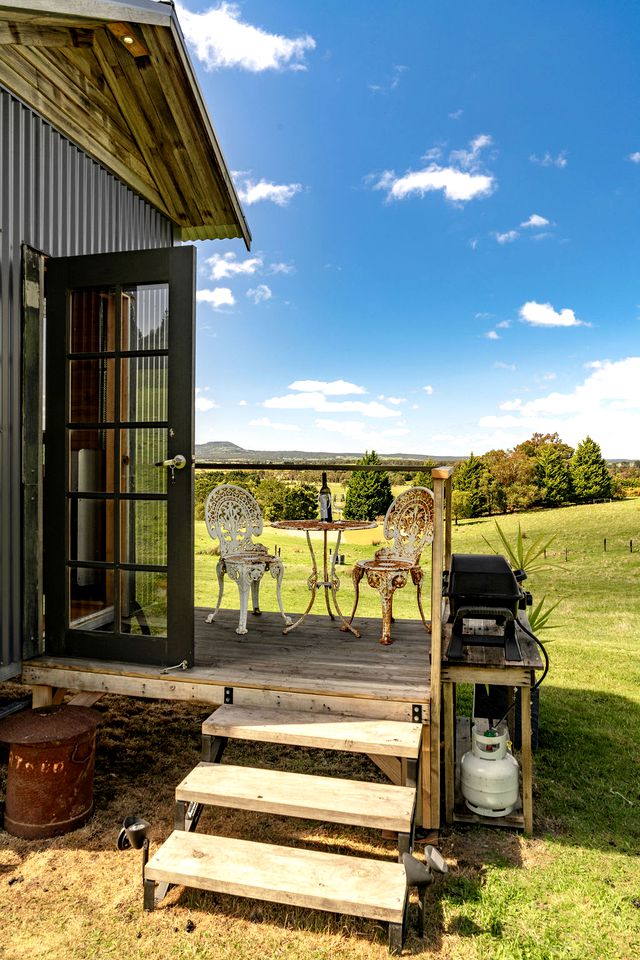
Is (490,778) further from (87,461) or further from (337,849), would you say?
(87,461)

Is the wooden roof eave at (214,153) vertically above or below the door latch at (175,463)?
above

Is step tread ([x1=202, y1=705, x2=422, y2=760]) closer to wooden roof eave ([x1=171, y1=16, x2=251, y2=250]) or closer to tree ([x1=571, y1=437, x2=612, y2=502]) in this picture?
wooden roof eave ([x1=171, y1=16, x2=251, y2=250])

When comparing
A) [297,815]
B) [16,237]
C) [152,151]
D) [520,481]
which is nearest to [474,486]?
[520,481]

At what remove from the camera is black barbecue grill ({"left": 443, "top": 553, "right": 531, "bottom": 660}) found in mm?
3037

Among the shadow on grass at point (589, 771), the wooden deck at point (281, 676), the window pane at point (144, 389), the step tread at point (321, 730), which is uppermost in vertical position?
the window pane at point (144, 389)

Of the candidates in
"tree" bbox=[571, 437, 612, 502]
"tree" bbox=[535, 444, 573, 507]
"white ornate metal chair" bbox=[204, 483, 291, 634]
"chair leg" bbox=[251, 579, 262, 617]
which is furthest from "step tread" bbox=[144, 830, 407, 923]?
"tree" bbox=[571, 437, 612, 502]

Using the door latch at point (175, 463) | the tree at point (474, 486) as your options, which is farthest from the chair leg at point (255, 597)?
the tree at point (474, 486)

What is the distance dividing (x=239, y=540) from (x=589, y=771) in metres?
2.74

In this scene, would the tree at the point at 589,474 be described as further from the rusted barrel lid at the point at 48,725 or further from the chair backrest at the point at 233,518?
the rusted barrel lid at the point at 48,725

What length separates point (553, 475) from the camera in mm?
23344

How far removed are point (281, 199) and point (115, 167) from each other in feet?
63.8

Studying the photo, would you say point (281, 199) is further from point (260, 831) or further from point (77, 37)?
point (260, 831)

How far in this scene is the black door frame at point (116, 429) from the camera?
3.01 m

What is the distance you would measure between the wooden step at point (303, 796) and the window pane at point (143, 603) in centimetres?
80
